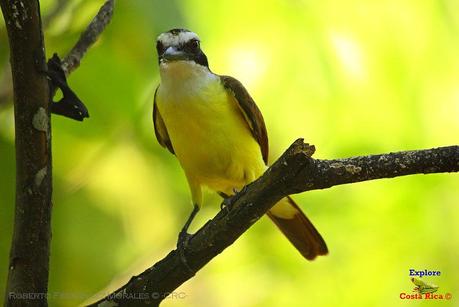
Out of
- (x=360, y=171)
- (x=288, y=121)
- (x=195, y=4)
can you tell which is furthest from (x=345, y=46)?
(x=360, y=171)

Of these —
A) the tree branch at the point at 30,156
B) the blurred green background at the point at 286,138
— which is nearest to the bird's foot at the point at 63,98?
the tree branch at the point at 30,156

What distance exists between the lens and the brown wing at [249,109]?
1.67 metres

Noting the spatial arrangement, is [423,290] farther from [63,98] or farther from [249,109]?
[63,98]

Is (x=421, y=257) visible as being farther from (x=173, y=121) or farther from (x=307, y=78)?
(x=173, y=121)

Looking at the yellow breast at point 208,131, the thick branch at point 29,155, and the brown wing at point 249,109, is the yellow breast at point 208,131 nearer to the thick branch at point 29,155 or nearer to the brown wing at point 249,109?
the brown wing at point 249,109

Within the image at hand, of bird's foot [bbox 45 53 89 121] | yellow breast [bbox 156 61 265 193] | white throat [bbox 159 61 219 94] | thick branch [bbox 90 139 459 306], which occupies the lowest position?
thick branch [bbox 90 139 459 306]

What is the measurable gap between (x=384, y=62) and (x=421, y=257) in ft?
1.72

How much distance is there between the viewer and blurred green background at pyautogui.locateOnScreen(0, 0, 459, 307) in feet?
6.09

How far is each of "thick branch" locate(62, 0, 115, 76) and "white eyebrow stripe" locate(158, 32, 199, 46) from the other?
0.13 m

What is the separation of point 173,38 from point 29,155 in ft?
1.82

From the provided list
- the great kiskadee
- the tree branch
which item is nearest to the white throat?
the great kiskadee

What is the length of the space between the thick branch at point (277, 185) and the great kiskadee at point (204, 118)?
38cm

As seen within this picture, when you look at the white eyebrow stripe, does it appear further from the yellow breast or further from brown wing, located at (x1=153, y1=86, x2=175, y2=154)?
brown wing, located at (x1=153, y1=86, x2=175, y2=154)

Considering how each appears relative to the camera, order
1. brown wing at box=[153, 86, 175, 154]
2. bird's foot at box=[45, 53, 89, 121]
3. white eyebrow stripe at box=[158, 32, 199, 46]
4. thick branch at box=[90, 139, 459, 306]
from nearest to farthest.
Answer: thick branch at box=[90, 139, 459, 306] → bird's foot at box=[45, 53, 89, 121] → white eyebrow stripe at box=[158, 32, 199, 46] → brown wing at box=[153, 86, 175, 154]
